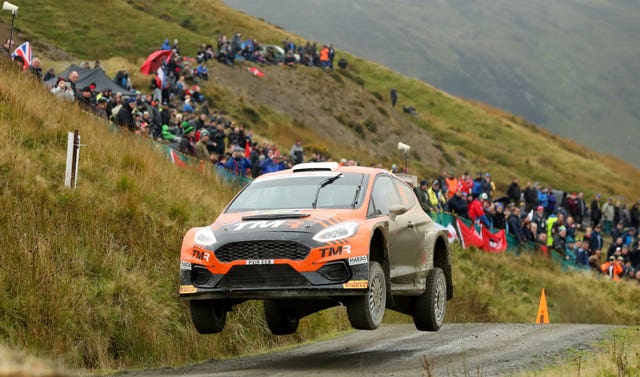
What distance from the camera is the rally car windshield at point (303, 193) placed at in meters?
10.8

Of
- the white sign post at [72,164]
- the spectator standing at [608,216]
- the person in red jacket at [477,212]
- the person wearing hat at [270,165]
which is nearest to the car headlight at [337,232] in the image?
the white sign post at [72,164]

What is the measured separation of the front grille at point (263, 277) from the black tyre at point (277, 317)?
82.4 inches

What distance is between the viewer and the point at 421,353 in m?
11.9

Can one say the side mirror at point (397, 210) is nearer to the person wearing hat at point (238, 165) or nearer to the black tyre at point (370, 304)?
the black tyre at point (370, 304)

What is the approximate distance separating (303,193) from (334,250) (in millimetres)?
1358

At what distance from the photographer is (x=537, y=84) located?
614 feet

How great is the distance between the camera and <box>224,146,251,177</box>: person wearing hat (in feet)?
69.8

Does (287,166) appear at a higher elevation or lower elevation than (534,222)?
higher

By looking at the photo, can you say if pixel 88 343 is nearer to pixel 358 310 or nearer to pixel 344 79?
pixel 358 310

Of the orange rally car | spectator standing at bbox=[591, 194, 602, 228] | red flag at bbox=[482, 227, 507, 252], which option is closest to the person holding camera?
the orange rally car

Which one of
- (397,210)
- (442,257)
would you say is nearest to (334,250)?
(397,210)

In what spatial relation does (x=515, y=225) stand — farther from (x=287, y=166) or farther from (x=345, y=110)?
(x=345, y=110)

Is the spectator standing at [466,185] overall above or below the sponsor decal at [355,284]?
below

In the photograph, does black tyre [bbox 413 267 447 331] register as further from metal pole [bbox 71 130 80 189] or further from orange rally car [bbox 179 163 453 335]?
metal pole [bbox 71 130 80 189]
